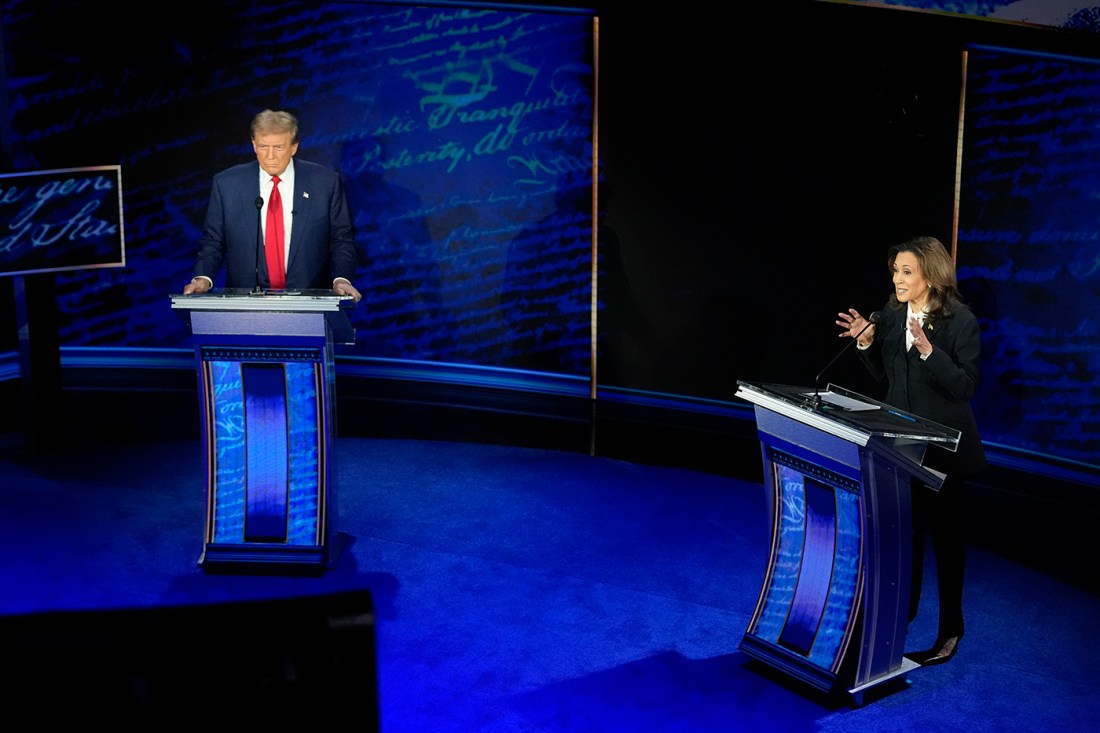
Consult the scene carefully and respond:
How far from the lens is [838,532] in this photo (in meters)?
3.14

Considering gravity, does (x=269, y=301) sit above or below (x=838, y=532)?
above

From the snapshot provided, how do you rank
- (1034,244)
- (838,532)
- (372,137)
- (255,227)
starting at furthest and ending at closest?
1. (372,137)
2. (1034,244)
3. (255,227)
4. (838,532)

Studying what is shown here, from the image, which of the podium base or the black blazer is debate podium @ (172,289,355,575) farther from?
the black blazer

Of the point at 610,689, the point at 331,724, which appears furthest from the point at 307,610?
the point at 610,689

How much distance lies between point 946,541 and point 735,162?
2419 mm

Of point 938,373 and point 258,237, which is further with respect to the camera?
point 258,237

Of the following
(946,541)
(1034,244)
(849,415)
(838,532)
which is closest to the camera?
(849,415)

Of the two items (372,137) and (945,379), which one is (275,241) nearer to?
(372,137)

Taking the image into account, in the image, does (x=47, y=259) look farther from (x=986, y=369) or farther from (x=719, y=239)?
(x=986, y=369)

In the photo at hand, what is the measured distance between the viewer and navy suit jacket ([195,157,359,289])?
167 inches

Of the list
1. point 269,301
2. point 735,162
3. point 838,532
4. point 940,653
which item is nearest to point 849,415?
point 838,532

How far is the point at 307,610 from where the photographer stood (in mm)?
1144

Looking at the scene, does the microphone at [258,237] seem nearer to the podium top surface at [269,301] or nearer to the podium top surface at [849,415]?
the podium top surface at [269,301]

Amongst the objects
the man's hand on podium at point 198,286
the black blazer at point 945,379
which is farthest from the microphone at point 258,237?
the black blazer at point 945,379
